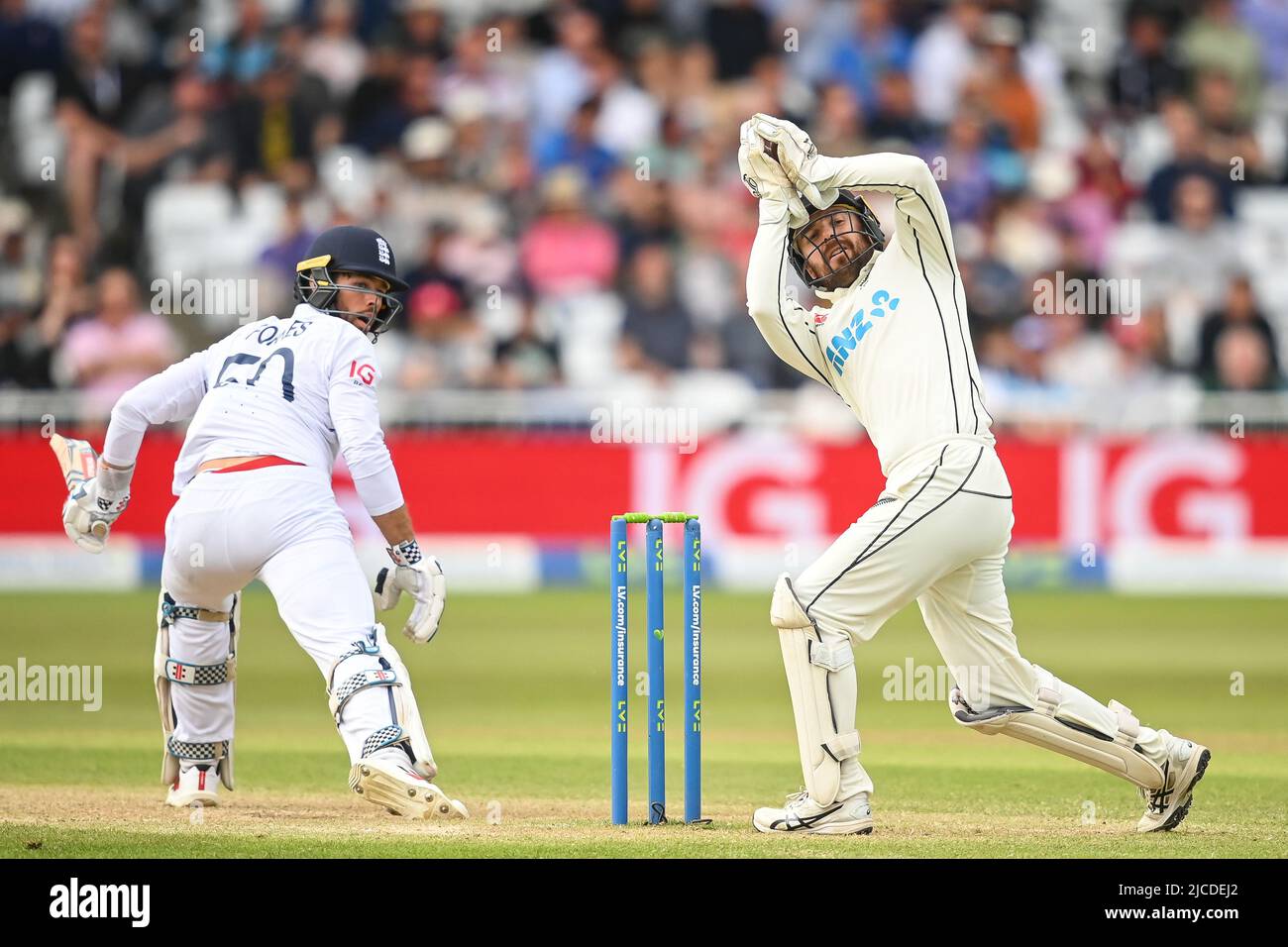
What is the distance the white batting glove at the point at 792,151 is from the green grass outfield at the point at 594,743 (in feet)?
6.57

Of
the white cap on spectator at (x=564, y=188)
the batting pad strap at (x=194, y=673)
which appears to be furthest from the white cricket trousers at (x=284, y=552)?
the white cap on spectator at (x=564, y=188)

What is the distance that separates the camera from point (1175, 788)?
20.4 feet

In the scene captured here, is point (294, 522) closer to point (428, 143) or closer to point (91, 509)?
point (91, 509)

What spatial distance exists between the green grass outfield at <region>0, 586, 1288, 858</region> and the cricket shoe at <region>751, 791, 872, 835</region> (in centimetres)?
10

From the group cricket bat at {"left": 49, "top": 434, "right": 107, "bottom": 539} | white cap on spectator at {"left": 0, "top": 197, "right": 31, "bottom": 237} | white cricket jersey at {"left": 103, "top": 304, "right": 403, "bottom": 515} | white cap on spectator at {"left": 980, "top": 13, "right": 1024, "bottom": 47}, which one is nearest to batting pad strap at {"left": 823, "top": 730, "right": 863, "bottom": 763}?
white cricket jersey at {"left": 103, "top": 304, "right": 403, "bottom": 515}

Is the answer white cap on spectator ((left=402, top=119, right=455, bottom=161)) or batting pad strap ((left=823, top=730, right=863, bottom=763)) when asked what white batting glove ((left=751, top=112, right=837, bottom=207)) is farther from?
white cap on spectator ((left=402, top=119, right=455, bottom=161))

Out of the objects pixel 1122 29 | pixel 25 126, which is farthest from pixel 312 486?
pixel 1122 29

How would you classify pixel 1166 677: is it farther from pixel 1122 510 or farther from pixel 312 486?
pixel 312 486

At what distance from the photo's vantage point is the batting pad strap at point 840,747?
236 inches

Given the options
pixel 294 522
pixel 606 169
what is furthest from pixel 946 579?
pixel 606 169

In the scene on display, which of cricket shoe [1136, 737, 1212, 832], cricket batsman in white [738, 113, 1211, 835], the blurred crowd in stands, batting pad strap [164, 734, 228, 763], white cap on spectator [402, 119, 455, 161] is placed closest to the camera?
cricket batsman in white [738, 113, 1211, 835]

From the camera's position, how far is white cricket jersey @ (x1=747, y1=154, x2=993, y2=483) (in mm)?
6070

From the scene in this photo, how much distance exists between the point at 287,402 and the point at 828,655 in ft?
6.38

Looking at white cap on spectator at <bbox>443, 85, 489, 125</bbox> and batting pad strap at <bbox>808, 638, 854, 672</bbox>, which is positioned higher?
white cap on spectator at <bbox>443, 85, 489, 125</bbox>
